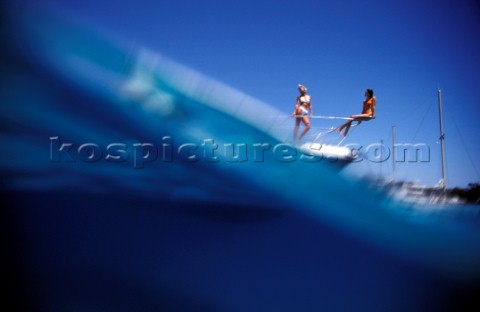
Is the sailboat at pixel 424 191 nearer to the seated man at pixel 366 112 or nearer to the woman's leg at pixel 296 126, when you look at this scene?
the seated man at pixel 366 112

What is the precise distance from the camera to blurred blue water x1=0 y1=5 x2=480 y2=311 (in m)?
1.88

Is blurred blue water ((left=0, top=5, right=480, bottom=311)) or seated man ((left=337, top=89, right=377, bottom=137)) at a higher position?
seated man ((left=337, top=89, right=377, bottom=137))

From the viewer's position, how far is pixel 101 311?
77.0 inches

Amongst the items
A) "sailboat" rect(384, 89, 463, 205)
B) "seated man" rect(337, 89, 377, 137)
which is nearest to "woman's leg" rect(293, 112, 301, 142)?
"seated man" rect(337, 89, 377, 137)

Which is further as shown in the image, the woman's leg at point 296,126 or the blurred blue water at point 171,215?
the woman's leg at point 296,126

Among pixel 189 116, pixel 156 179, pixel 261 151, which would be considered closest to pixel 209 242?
pixel 156 179

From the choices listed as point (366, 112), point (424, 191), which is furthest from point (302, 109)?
point (424, 191)

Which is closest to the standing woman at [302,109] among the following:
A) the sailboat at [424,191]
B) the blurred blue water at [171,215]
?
the blurred blue water at [171,215]

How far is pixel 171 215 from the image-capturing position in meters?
2.05

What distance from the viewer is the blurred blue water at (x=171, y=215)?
6.17 feet

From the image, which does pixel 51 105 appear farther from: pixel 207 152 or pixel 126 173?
pixel 207 152

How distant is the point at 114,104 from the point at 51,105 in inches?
15.9

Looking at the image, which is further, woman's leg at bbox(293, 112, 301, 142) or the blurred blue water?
woman's leg at bbox(293, 112, 301, 142)

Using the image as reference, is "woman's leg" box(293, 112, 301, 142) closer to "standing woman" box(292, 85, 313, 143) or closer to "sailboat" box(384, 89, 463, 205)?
"standing woman" box(292, 85, 313, 143)
